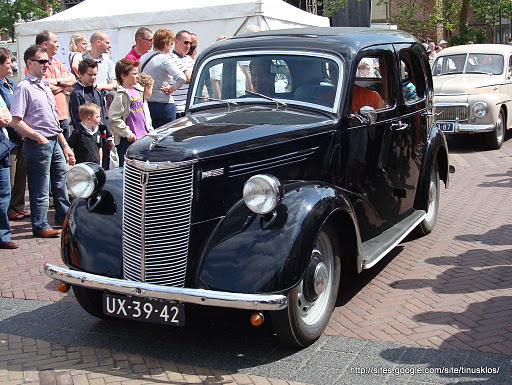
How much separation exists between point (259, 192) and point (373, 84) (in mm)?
2273

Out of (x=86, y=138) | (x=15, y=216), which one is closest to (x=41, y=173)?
(x=86, y=138)

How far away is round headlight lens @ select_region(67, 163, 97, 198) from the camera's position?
14.5 ft

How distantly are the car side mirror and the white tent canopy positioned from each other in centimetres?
664

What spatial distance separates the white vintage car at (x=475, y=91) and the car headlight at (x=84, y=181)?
8.25 meters

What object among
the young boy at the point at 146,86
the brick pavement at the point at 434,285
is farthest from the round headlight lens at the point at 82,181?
the young boy at the point at 146,86

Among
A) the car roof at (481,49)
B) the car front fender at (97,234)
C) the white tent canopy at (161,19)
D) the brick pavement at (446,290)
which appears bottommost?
the brick pavement at (446,290)

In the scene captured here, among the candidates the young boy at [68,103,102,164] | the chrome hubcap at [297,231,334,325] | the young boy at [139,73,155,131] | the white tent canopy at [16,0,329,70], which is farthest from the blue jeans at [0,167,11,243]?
the white tent canopy at [16,0,329,70]

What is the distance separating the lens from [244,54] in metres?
5.30

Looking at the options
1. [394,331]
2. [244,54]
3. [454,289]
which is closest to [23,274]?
[244,54]

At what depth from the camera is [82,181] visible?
4.44 meters

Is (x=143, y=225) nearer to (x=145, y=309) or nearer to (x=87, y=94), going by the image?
(x=145, y=309)

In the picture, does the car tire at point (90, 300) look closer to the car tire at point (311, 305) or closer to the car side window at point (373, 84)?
the car tire at point (311, 305)

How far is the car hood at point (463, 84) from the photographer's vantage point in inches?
471

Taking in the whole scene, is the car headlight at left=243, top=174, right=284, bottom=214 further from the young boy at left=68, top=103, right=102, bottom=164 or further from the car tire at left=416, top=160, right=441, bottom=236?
the young boy at left=68, top=103, right=102, bottom=164
